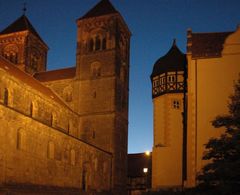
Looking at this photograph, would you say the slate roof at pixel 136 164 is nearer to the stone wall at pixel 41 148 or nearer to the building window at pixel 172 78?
the stone wall at pixel 41 148

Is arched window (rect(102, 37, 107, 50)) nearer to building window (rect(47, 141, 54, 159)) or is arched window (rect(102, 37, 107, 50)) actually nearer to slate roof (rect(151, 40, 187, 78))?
slate roof (rect(151, 40, 187, 78))

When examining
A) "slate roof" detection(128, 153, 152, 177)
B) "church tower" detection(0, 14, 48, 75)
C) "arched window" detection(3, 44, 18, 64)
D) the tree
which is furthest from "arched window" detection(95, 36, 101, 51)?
the tree

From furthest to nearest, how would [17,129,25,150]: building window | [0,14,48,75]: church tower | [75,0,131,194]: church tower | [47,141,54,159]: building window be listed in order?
[0,14,48,75]: church tower, [75,0,131,194]: church tower, [47,141,54,159]: building window, [17,129,25,150]: building window

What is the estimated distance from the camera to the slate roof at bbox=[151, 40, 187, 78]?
127 feet

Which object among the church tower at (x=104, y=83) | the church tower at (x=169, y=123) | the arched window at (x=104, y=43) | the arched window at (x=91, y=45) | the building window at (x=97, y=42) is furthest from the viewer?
the arched window at (x=91, y=45)

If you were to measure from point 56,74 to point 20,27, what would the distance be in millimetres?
10121

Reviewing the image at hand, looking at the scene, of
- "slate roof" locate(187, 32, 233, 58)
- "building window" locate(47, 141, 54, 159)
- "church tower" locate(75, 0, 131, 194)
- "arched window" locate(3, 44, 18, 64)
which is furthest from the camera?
"arched window" locate(3, 44, 18, 64)

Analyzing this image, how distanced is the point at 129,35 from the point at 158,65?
81.7 ft

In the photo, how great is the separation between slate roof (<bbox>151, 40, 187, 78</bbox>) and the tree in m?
18.1

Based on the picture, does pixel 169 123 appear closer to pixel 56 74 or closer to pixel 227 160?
pixel 227 160

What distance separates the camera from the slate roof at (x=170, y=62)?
3862cm

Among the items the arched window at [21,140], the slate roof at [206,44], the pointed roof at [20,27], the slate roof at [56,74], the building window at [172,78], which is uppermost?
the pointed roof at [20,27]

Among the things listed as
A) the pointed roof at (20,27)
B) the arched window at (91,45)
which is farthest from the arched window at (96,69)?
the pointed roof at (20,27)

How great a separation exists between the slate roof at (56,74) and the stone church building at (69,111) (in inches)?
5.6
